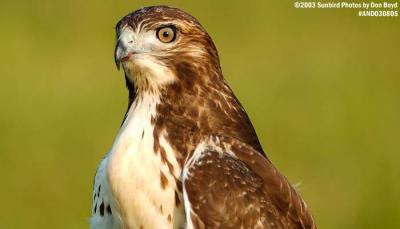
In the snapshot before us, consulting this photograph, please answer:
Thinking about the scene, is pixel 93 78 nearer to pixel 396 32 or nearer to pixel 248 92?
pixel 248 92

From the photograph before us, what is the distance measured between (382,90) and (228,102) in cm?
889

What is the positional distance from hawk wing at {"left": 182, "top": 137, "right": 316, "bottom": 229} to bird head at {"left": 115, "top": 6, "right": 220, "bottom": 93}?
1.37 ft

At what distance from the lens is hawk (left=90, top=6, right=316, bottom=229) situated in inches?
269

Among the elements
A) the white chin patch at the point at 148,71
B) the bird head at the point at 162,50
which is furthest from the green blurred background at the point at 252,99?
the white chin patch at the point at 148,71

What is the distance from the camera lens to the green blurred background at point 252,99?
13102 millimetres

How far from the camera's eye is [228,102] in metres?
7.29

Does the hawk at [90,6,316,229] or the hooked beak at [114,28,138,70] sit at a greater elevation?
the hooked beak at [114,28,138,70]

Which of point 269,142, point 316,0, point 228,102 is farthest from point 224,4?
point 228,102

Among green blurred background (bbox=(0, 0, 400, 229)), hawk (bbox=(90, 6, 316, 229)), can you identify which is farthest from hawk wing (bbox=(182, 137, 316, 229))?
green blurred background (bbox=(0, 0, 400, 229))

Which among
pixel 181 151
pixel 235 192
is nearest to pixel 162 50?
pixel 181 151

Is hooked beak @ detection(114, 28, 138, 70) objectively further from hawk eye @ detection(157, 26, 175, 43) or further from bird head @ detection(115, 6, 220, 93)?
hawk eye @ detection(157, 26, 175, 43)

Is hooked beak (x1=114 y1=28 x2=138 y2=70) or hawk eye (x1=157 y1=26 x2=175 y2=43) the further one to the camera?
hawk eye (x1=157 y1=26 x2=175 y2=43)

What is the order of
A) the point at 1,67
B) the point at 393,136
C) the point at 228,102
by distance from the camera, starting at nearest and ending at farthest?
the point at 228,102 → the point at 393,136 → the point at 1,67

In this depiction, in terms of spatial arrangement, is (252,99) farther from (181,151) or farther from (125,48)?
(181,151)
